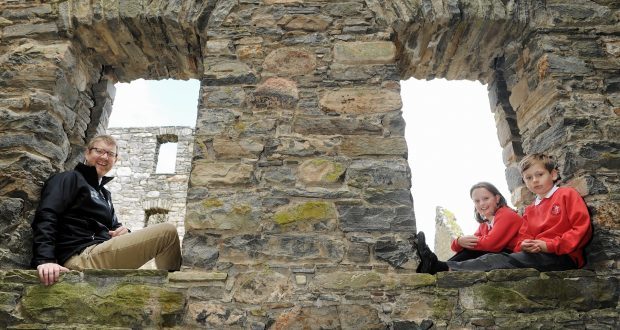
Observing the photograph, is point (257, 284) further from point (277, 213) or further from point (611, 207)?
point (611, 207)

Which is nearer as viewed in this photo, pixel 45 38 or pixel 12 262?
pixel 12 262

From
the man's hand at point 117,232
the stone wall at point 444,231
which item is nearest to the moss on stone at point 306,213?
the man's hand at point 117,232

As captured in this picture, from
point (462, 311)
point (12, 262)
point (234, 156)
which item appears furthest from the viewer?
point (234, 156)

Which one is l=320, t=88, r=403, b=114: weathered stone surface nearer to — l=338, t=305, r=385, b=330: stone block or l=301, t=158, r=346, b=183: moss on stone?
l=301, t=158, r=346, b=183: moss on stone

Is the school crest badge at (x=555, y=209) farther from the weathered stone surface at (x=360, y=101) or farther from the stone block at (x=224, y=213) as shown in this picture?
the stone block at (x=224, y=213)

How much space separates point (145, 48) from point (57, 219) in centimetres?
154

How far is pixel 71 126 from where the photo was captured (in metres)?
3.15

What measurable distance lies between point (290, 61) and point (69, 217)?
168 centimetres

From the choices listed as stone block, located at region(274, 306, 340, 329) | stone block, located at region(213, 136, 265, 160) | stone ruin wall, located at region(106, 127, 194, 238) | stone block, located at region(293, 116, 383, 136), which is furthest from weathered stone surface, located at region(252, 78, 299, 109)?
stone ruin wall, located at region(106, 127, 194, 238)

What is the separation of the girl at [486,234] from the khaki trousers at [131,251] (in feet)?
4.76

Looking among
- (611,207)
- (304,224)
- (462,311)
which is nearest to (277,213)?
(304,224)

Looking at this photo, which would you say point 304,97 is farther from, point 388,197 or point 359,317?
point 359,317

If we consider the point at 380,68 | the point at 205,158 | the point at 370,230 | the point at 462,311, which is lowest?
the point at 462,311

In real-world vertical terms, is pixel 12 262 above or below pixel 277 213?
below
